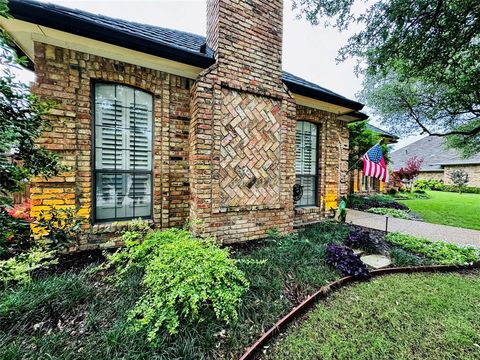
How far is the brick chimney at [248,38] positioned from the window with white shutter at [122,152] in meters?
1.67

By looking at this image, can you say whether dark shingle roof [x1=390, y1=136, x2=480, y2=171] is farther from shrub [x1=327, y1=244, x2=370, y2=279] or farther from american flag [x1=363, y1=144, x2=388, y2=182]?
shrub [x1=327, y1=244, x2=370, y2=279]

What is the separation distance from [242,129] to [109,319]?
10.9ft

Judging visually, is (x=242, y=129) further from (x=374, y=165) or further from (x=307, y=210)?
(x=374, y=165)

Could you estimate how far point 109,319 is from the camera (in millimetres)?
2076

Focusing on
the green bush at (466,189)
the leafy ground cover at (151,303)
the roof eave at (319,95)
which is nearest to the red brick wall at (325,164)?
the roof eave at (319,95)

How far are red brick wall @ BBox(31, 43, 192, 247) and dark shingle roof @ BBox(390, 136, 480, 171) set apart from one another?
26819 mm

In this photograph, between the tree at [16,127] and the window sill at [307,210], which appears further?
the window sill at [307,210]

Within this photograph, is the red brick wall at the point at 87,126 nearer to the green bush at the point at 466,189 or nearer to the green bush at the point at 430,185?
the green bush at the point at 430,185

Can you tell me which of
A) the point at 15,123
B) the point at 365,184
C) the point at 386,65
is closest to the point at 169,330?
the point at 15,123

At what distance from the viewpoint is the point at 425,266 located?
3.66 meters

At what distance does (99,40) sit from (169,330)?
382 cm

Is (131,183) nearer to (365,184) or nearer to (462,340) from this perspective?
(462,340)

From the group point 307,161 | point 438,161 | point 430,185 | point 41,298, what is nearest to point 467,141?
point 307,161

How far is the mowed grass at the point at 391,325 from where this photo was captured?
1.96 m
